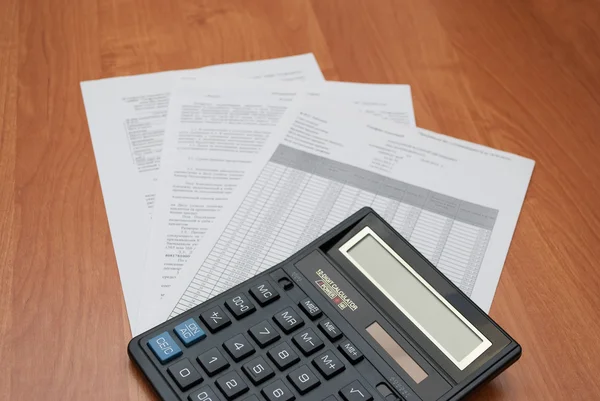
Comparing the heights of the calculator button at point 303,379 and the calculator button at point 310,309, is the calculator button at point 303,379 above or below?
below

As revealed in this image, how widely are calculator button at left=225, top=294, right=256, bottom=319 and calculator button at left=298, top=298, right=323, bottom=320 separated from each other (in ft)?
0.11

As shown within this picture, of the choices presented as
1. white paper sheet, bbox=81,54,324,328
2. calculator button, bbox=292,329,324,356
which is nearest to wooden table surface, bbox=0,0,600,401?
white paper sheet, bbox=81,54,324,328

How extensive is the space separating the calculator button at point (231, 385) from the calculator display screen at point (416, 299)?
0.12 m

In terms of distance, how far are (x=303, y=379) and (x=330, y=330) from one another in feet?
0.14

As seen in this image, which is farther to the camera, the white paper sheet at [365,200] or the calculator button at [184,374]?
the white paper sheet at [365,200]

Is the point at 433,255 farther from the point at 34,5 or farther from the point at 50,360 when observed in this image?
the point at 34,5

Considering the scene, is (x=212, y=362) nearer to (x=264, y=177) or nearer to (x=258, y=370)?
(x=258, y=370)

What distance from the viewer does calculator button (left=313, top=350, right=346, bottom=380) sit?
1.56 feet

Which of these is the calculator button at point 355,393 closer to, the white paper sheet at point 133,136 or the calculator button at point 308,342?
the calculator button at point 308,342

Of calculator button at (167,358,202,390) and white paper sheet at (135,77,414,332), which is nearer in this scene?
calculator button at (167,358,202,390)

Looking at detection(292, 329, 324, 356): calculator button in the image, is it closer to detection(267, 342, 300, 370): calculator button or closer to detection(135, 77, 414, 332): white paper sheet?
detection(267, 342, 300, 370): calculator button

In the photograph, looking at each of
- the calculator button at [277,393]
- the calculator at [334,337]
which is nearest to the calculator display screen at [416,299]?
the calculator at [334,337]

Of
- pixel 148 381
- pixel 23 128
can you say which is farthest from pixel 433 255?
pixel 23 128

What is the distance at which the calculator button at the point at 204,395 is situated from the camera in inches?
17.9
